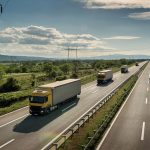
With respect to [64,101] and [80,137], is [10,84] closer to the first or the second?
[64,101]

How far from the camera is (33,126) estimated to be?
93.8 ft

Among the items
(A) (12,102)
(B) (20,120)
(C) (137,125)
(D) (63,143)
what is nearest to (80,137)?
(D) (63,143)

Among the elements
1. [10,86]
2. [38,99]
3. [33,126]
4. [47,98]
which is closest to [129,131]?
[33,126]

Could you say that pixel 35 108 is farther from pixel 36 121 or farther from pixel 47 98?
pixel 36 121

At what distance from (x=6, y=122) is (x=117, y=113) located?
12027 mm

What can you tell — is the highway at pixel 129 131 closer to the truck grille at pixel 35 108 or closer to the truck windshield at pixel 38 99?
the truck windshield at pixel 38 99

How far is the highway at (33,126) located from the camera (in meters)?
22.8

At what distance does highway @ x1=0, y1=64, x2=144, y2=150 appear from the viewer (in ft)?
74.7

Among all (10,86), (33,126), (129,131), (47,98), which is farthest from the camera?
(10,86)

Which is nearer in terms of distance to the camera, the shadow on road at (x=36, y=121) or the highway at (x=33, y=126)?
the highway at (x=33, y=126)

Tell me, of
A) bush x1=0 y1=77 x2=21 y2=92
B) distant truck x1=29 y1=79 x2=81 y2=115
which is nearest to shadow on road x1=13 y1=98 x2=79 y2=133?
distant truck x1=29 y1=79 x2=81 y2=115

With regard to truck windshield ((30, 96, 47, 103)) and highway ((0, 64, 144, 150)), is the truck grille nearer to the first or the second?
truck windshield ((30, 96, 47, 103))

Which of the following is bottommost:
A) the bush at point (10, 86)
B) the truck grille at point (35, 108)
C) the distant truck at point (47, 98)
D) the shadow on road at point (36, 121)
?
the bush at point (10, 86)

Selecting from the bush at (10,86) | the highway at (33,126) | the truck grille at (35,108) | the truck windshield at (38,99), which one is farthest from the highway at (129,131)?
the bush at (10,86)
